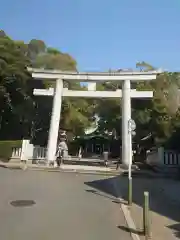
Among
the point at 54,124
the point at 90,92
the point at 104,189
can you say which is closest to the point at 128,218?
the point at 104,189

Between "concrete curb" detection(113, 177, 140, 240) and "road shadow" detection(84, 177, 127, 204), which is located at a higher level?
"road shadow" detection(84, 177, 127, 204)

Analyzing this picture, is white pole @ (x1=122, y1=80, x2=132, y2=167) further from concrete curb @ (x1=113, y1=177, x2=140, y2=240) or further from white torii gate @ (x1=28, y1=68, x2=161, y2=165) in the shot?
concrete curb @ (x1=113, y1=177, x2=140, y2=240)

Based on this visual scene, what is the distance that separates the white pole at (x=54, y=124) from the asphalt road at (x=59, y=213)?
309 inches

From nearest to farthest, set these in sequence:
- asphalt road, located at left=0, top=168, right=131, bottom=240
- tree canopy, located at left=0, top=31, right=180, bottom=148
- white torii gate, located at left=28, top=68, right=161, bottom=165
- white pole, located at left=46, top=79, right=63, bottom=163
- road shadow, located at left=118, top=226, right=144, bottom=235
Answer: asphalt road, located at left=0, top=168, right=131, bottom=240
road shadow, located at left=118, top=226, right=144, bottom=235
white pole, located at left=46, top=79, right=63, bottom=163
white torii gate, located at left=28, top=68, right=161, bottom=165
tree canopy, located at left=0, top=31, right=180, bottom=148

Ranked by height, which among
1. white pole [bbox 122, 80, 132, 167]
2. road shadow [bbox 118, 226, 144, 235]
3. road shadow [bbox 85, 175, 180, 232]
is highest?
white pole [bbox 122, 80, 132, 167]

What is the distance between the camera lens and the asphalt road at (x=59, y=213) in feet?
20.0

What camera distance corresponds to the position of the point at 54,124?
2100 centimetres

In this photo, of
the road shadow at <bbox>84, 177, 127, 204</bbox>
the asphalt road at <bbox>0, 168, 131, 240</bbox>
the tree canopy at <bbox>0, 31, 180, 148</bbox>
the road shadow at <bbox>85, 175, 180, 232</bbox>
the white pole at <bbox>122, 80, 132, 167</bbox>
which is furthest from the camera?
the tree canopy at <bbox>0, 31, 180, 148</bbox>

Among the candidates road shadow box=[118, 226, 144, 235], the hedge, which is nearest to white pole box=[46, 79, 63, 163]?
Result: the hedge

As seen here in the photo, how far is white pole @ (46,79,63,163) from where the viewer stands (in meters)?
20.3

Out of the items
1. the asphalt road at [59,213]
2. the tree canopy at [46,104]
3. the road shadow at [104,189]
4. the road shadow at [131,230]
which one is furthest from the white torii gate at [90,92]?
the road shadow at [131,230]

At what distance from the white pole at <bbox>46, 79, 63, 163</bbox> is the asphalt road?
7860mm

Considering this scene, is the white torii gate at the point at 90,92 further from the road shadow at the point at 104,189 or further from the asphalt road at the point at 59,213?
the asphalt road at the point at 59,213

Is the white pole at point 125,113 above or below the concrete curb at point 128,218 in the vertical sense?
above
